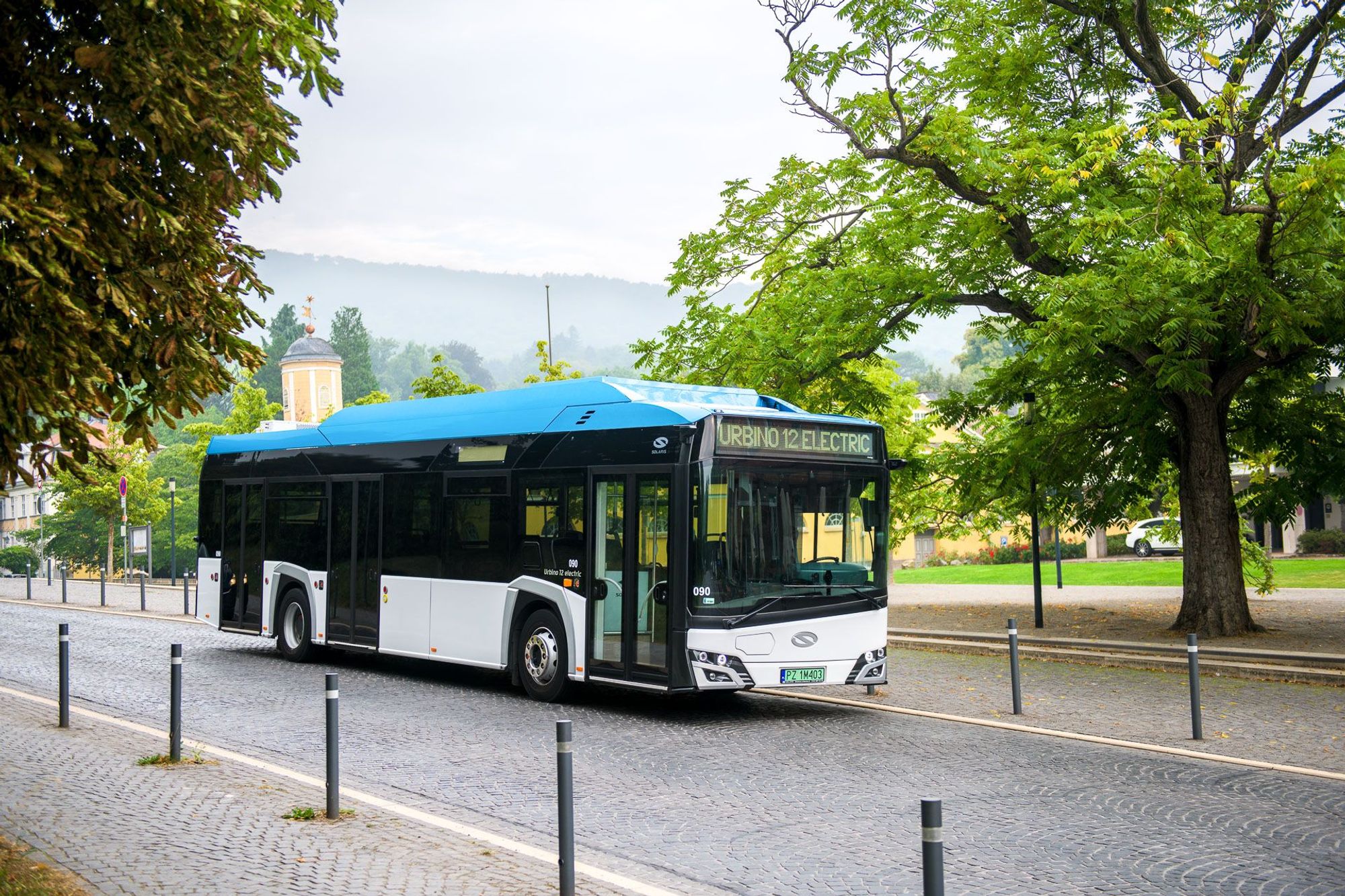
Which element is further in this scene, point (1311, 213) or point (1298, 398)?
point (1298, 398)

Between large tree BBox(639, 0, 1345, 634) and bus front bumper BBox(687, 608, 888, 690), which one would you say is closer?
bus front bumper BBox(687, 608, 888, 690)

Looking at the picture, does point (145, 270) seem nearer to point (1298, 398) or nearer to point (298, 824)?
point (298, 824)

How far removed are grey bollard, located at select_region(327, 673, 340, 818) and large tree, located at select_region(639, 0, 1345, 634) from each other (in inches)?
409

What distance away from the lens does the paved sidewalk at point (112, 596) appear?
114 feet

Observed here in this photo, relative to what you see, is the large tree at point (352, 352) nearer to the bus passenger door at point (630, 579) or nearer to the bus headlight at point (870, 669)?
the bus passenger door at point (630, 579)

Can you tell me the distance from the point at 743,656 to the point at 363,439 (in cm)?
721

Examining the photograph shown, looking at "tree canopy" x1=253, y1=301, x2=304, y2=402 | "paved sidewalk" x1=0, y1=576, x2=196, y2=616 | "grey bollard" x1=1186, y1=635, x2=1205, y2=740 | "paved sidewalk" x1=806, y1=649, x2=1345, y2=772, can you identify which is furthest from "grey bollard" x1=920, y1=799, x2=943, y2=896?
"tree canopy" x1=253, y1=301, x2=304, y2=402

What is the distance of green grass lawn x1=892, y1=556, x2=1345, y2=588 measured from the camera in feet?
119

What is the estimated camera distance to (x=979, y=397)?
72.0 feet

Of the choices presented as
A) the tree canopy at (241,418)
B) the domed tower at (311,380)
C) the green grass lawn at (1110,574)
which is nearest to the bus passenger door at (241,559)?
the green grass lawn at (1110,574)

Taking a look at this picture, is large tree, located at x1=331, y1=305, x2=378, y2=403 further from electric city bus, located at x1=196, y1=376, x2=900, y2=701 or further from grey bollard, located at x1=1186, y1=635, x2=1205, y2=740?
grey bollard, located at x1=1186, y1=635, x2=1205, y2=740

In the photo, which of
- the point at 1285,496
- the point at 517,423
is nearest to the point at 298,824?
the point at 517,423

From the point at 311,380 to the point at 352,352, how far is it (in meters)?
36.2

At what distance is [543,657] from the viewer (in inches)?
551
